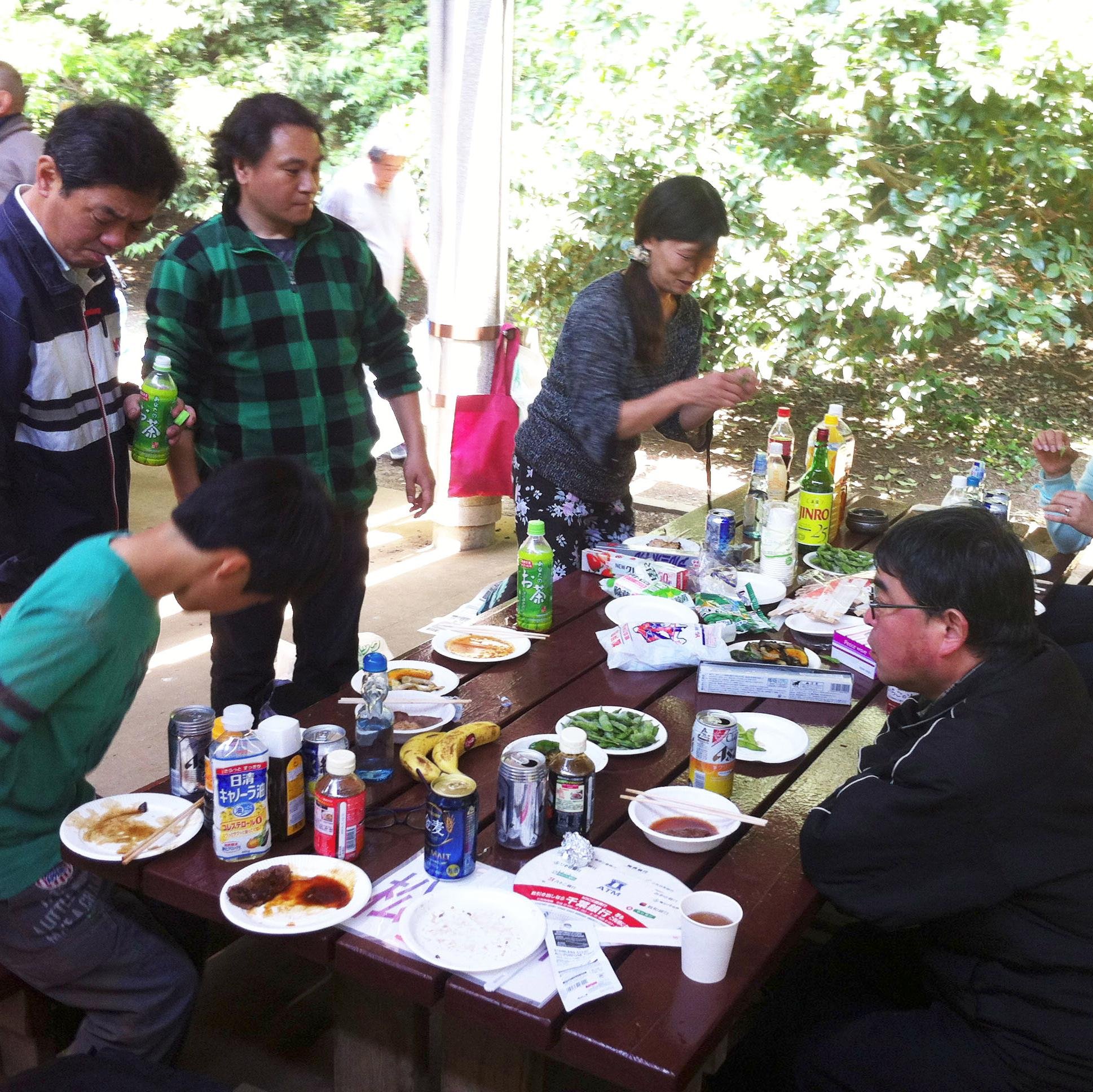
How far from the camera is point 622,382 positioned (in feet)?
10.6

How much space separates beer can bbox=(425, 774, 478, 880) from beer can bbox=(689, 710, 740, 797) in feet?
1.56

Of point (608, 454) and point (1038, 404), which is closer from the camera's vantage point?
point (608, 454)

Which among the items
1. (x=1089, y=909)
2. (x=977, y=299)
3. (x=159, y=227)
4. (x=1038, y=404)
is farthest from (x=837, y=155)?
(x=159, y=227)

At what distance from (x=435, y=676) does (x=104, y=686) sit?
85 cm

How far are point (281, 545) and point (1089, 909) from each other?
1.37m

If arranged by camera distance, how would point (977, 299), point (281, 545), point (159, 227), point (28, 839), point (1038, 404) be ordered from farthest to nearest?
point (159, 227) < point (1038, 404) < point (977, 299) < point (28, 839) < point (281, 545)

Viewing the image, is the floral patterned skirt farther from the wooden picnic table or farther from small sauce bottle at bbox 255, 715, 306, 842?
small sauce bottle at bbox 255, 715, 306, 842

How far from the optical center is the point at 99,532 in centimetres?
278

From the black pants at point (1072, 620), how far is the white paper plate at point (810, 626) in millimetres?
748

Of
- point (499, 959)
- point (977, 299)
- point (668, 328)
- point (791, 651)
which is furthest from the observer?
point (977, 299)

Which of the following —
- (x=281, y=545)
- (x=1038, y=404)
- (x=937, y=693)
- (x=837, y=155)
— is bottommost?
(x=1038, y=404)

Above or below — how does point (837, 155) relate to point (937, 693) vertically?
above

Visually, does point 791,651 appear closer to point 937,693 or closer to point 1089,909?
point 937,693

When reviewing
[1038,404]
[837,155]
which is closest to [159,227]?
[837,155]
